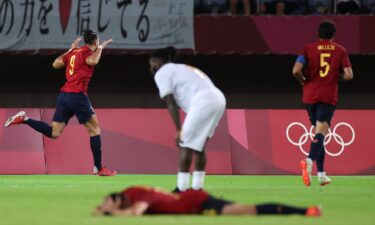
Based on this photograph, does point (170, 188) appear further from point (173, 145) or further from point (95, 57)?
point (173, 145)

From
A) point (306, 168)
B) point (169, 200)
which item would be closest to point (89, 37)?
point (306, 168)

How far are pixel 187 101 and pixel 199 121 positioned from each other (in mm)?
323

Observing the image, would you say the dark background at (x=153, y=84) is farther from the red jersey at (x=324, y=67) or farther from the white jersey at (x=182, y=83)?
the white jersey at (x=182, y=83)

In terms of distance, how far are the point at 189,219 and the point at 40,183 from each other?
7.35 m

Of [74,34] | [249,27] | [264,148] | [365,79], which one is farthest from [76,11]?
[365,79]

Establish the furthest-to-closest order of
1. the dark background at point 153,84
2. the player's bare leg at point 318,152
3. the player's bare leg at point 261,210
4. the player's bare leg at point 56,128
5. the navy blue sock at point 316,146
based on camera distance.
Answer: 1. the dark background at point 153,84
2. the player's bare leg at point 56,128
3. the navy blue sock at point 316,146
4. the player's bare leg at point 318,152
5. the player's bare leg at point 261,210

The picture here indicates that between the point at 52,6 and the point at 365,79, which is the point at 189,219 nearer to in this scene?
the point at 52,6

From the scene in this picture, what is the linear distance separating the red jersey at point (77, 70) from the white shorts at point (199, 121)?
5.73 m

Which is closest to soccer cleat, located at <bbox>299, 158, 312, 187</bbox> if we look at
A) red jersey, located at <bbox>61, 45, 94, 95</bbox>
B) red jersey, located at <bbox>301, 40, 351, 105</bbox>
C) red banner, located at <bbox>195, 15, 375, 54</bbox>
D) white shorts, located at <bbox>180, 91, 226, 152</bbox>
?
red jersey, located at <bbox>301, 40, 351, 105</bbox>

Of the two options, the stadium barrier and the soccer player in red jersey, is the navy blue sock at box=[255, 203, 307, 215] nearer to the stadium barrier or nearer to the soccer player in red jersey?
the soccer player in red jersey

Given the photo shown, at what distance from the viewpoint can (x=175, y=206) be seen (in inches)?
412

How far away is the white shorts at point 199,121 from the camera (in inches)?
509

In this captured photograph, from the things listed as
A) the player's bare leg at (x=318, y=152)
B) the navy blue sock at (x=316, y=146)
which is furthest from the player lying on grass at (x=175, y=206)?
the navy blue sock at (x=316, y=146)

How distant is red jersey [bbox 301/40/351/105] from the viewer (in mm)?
16141
